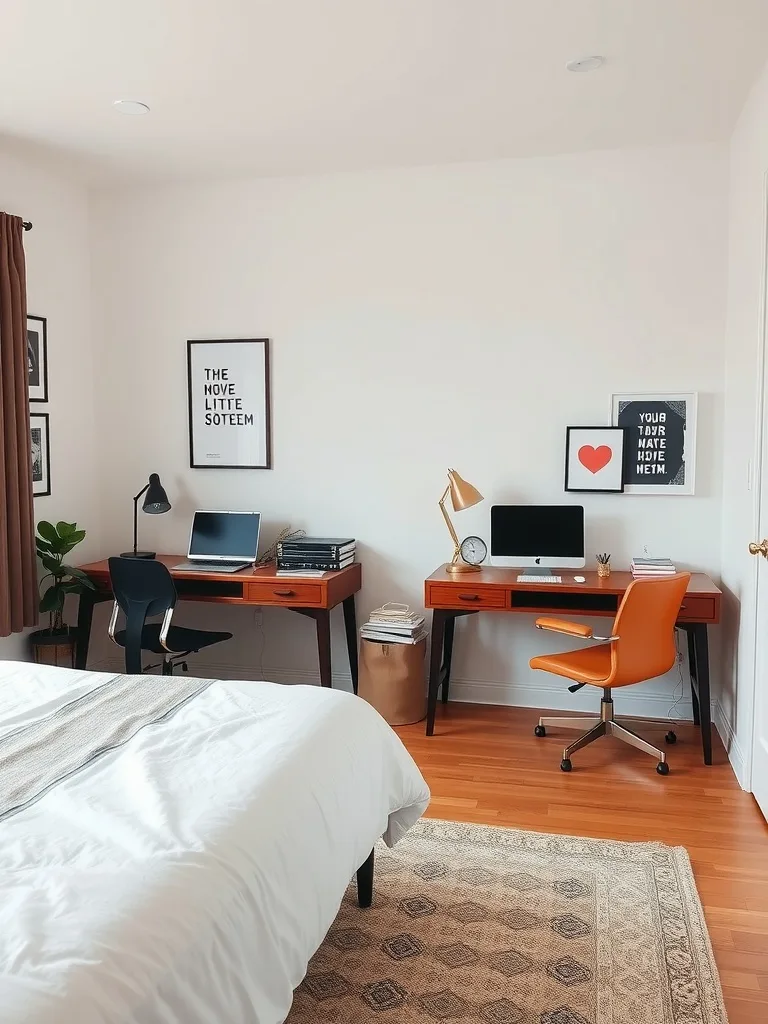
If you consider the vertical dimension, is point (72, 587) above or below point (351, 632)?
above

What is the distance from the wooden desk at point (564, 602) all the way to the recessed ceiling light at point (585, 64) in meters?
1.99

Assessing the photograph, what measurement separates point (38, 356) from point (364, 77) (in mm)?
2149

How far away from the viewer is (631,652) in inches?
138

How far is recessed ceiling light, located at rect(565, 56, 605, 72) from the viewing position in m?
3.04

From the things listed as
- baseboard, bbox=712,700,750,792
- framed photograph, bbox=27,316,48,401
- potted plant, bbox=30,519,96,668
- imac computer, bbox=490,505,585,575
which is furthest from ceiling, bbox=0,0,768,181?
baseboard, bbox=712,700,750,792

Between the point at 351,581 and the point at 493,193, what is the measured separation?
199 centimetres

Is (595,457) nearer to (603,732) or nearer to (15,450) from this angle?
(603,732)

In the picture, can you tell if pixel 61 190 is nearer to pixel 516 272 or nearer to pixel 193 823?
pixel 516 272

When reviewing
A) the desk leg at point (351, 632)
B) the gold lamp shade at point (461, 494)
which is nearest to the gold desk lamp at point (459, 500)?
the gold lamp shade at point (461, 494)

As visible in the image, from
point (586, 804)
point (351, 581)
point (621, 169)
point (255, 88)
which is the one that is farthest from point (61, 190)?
point (586, 804)

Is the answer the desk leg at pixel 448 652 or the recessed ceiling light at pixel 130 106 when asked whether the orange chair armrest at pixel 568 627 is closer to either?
the desk leg at pixel 448 652

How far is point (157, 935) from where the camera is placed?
1315 millimetres

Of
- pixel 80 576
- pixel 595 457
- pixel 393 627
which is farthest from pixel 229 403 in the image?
pixel 595 457

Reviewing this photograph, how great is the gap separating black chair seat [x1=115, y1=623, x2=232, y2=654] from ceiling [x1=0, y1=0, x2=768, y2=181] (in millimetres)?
2223
